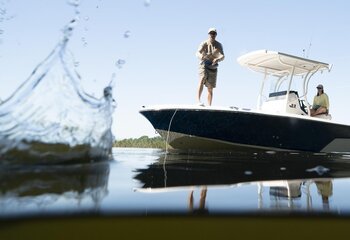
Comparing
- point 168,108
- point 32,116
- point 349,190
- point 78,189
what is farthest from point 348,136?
point 78,189

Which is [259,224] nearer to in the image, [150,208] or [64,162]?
[150,208]

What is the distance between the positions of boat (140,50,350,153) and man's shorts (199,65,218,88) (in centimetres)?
57

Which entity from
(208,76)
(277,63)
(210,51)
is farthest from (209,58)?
(277,63)

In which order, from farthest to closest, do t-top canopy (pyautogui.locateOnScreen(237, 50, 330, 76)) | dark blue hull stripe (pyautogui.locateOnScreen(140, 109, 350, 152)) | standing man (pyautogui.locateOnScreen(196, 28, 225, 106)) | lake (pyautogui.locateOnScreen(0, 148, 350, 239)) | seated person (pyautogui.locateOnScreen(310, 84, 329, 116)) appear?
seated person (pyautogui.locateOnScreen(310, 84, 329, 116))
t-top canopy (pyautogui.locateOnScreen(237, 50, 330, 76))
dark blue hull stripe (pyautogui.locateOnScreen(140, 109, 350, 152))
standing man (pyautogui.locateOnScreen(196, 28, 225, 106))
lake (pyautogui.locateOnScreen(0, 148, 350, 239))

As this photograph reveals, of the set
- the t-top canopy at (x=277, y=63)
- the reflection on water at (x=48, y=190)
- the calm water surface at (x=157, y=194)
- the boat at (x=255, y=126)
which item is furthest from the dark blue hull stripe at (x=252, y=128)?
the reflection on water at (x=48, y=190)

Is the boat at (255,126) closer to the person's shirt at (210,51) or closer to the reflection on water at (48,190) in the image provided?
the person's shirt at (210,51)

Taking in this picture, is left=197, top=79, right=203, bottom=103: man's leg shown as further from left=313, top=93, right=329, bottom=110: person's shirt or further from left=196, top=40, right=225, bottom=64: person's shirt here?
left=313, top=93, right=329, bottom=110: person's shirt

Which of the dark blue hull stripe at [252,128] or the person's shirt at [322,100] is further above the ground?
the person's shirt at [322,100]

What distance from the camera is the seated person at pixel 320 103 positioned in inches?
424

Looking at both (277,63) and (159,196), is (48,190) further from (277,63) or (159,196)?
(277,63)

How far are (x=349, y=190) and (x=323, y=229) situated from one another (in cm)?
119

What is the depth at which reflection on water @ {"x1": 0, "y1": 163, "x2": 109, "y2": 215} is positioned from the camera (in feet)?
5.97

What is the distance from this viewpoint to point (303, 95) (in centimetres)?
1088

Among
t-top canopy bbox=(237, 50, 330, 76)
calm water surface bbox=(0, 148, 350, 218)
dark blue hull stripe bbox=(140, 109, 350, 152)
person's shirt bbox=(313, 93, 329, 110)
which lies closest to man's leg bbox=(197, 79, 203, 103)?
dark blue hull stripe bbox=(140, 109, 350, 152)
